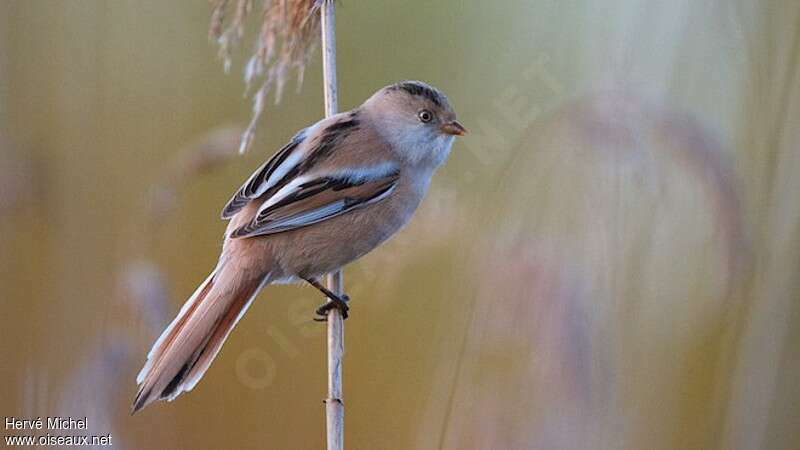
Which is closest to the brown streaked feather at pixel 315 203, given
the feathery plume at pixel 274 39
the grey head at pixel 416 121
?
the grey head at pixel 416 121

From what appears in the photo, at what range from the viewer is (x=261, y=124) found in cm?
303

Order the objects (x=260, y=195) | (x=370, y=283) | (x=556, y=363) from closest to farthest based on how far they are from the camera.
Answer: (x=556, y=363) → (x=260, y=195) → (x=370, y=283)

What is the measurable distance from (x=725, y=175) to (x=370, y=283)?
1.22m

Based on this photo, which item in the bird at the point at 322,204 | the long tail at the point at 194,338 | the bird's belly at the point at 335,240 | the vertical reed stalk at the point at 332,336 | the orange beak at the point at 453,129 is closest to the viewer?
the vertical reed stalk at the point at 332,336

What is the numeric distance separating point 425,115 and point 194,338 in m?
0.93

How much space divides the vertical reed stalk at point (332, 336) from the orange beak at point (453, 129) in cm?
39

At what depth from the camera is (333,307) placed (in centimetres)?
239

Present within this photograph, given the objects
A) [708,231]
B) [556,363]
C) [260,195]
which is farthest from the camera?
[260,195]

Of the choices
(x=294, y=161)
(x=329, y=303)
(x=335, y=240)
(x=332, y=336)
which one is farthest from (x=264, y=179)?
(x=332, y=336)

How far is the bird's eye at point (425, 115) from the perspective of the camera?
→ 264 centimetres

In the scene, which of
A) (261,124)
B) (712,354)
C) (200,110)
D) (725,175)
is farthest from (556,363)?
(200,110)

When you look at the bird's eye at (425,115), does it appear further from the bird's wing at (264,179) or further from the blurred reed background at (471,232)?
the bird's wing at (264,179)

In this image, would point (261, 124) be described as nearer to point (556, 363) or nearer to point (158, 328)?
point (158, 328)

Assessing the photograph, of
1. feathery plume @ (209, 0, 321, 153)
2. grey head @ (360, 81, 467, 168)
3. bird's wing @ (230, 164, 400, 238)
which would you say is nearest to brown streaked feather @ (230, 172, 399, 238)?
bird's wing @ (230, 164, 400, 238)
